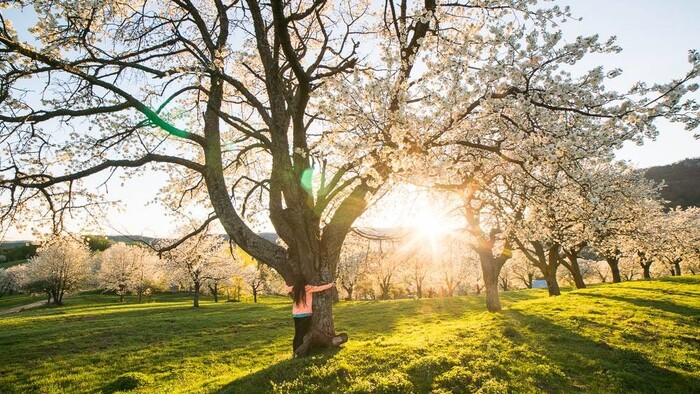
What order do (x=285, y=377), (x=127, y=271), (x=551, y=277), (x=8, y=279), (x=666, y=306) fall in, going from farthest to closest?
(x=8, y=279), (x=127, y=271), (x=551, y=277), (x=666, y=306), (x=285, y=377)

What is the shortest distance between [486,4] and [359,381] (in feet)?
35.4

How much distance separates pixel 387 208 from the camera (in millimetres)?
19109

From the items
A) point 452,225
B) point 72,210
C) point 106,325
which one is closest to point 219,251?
point 106,325

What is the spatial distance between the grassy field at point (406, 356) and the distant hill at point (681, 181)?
498 feet

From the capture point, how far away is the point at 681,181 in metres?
154

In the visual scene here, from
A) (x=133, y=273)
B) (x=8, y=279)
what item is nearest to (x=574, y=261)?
(x=133, y=273)

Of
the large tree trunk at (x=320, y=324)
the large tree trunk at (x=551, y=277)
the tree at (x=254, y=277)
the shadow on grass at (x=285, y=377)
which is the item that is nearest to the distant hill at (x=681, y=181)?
the large tree trunk at (x=551, y=277)

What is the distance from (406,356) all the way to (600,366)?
19.0 feet

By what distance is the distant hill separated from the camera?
461 feet

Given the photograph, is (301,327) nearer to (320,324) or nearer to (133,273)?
(320,324)

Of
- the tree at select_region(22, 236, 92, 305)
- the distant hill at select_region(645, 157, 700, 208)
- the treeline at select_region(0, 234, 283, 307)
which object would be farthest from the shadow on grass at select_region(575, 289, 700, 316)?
the distant hill at select_region(645, 157, 700, 208)

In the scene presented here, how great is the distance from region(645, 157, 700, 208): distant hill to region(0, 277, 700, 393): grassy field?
151656mm

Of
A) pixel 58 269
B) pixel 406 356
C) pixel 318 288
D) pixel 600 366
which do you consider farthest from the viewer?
pixel 58 269

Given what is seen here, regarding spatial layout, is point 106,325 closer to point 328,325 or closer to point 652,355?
point 328,325
